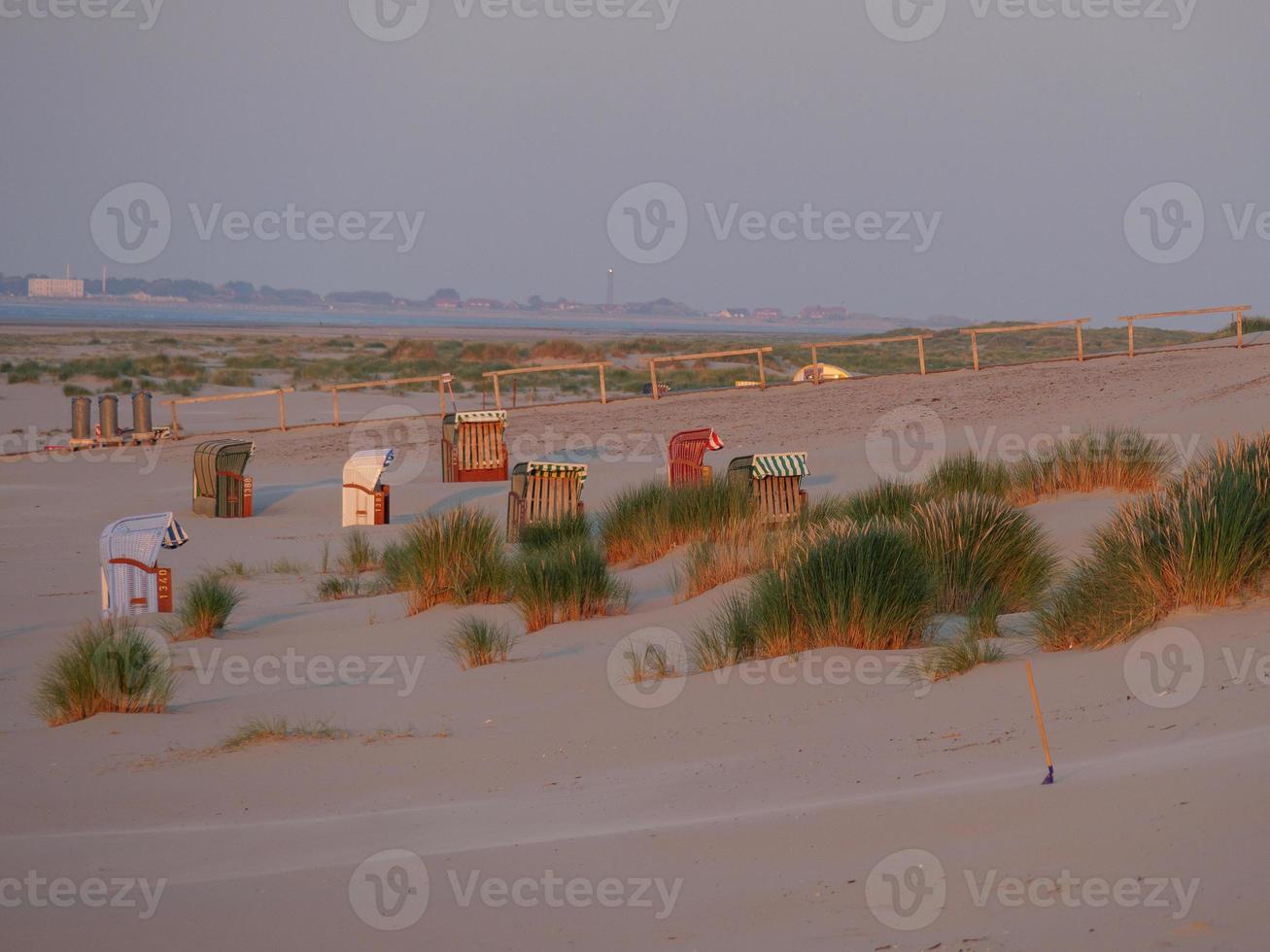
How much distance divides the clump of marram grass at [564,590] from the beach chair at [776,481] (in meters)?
4.08

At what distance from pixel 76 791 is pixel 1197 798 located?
555cm

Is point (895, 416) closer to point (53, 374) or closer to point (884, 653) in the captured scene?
point (884, 653)

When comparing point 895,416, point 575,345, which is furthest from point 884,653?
point 575,345

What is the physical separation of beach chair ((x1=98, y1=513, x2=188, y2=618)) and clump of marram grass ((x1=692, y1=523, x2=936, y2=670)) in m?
6.24

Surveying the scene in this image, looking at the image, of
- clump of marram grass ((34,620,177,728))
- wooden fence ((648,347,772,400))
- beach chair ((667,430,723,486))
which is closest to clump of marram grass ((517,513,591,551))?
beach chair ((667,430,723,486))

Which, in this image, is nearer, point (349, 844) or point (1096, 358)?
point (349, 844)

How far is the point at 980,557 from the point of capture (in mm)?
10508

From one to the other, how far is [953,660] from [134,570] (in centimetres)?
840

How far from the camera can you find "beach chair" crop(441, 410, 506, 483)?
23391mm

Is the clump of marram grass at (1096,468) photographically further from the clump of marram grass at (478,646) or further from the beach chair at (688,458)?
the clump of marram grass at (478,646)

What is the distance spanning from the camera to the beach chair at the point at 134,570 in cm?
1293

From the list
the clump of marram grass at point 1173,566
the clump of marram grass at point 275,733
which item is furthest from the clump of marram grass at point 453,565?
the clump of marram grass at point 1173,566

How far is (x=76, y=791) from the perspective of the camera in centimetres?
725

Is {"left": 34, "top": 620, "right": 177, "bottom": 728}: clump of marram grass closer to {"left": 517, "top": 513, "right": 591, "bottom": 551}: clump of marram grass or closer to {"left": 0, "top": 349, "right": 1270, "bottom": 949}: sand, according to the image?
{"left": 0, "top": 349, "right": 1270, "bottom": 949}: sand
